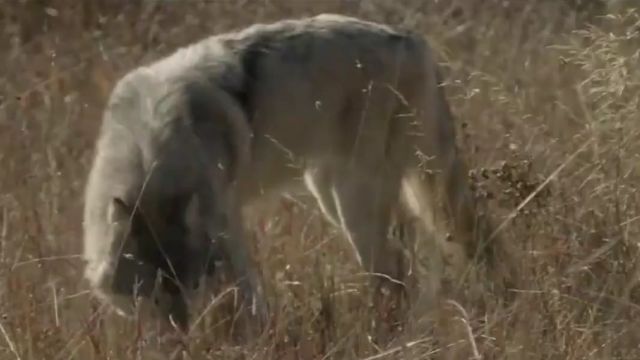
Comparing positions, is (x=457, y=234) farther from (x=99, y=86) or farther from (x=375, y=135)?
(x=99, y=86)

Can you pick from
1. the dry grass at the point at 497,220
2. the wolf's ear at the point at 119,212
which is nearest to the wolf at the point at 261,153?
the wolf's ear at the point at 119,212

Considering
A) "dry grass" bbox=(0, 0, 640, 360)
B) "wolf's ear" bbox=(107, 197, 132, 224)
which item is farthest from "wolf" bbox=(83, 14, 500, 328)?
"dry grass" bbox=(0, 0, 640, 360)

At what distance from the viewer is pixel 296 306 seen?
3.12 meters

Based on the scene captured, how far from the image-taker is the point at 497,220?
3488 mm

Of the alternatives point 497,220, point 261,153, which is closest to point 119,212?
point 261,153

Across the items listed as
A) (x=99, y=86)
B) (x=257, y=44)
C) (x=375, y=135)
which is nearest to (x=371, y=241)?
(x=375, y=135)

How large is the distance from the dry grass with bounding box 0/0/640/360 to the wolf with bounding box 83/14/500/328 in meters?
0.13

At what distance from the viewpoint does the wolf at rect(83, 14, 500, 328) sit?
3.13 meters

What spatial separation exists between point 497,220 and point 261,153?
2.70ft

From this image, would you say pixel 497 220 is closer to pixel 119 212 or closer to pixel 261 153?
pixel 261 153

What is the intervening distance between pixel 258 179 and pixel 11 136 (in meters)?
1.16

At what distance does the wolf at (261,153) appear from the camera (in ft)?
10.3

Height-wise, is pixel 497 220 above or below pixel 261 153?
below

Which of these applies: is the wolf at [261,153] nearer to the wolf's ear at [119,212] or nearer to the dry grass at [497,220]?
the wolf's ear at [119,212]
